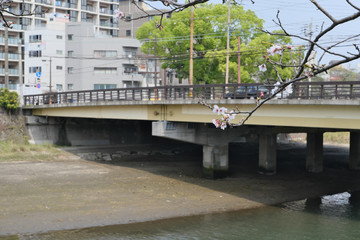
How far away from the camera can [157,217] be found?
2100cm

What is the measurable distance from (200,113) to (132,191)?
6.57m

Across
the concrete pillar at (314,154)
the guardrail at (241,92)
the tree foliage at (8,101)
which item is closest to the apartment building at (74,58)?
the guardrail at (241,92)

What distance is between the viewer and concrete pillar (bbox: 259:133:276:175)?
32.9m

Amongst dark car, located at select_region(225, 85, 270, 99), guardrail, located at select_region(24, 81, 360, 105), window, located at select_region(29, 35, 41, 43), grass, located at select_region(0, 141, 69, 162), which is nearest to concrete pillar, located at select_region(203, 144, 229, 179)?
guardrail, located at select_region(24, 81, 360, 105)

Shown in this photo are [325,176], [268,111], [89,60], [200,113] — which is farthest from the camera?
[89,60]

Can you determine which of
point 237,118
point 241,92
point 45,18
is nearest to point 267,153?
point 241,92

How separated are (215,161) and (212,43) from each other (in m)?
23.2

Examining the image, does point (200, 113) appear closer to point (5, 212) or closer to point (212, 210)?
point (212, 210)

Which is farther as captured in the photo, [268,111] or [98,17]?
[98,17]

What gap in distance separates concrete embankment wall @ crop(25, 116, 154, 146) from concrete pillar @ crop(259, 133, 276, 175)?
16.8 meters

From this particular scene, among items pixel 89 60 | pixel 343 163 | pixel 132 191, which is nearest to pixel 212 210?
pixel 132 191

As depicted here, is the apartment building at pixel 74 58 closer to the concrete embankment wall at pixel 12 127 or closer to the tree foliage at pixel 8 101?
the tree foliage at pixel 8 101

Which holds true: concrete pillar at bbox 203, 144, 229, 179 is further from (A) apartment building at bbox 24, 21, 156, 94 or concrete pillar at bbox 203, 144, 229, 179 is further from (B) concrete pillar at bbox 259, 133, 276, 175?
(A) apartment building at bbox 24, 21, 156, 94

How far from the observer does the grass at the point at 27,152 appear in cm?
3579
